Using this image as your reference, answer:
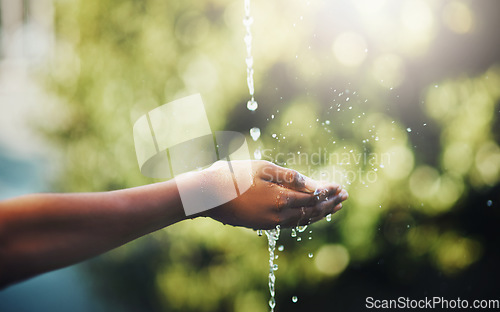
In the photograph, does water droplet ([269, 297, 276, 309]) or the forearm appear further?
water droplet ([269, 297, 276, 309])

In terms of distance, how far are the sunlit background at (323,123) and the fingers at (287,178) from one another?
117 centimetres

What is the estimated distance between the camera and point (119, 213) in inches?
32.1

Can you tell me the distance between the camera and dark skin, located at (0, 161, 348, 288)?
2.28ft

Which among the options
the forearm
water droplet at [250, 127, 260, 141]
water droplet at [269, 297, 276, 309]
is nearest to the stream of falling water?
water droplet at [250, 127, 260, 141]

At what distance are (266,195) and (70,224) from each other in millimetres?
460

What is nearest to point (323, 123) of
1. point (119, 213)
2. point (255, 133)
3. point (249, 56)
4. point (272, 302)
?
point (255, 133)

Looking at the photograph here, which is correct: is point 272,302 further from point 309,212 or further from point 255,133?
point 309,212

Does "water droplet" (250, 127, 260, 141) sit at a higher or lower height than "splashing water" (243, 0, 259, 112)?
lower

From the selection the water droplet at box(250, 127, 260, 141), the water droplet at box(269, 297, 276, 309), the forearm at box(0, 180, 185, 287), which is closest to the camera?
the forearm at box(0, 180, 185, 287)

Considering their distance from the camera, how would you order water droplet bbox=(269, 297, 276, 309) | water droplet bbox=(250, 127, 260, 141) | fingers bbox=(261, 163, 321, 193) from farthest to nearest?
water droplet bbox=(269, 297, 276, 309)
water droplet bbox=(250, 127, 260, 141)
fingers bbox=(261, 163, 321, 193)

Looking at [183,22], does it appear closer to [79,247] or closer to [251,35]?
[251,35]

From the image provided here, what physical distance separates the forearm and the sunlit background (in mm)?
1377

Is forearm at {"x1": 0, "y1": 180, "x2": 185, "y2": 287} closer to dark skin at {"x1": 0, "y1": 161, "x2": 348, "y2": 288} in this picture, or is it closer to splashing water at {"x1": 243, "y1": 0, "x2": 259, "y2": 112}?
dark skin at {"x1": 0, "y1": 161, "x2": 348, "y2": 288}

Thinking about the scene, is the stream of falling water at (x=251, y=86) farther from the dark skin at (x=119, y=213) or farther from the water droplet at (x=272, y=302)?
the dark skin at (x=119, y=213)
